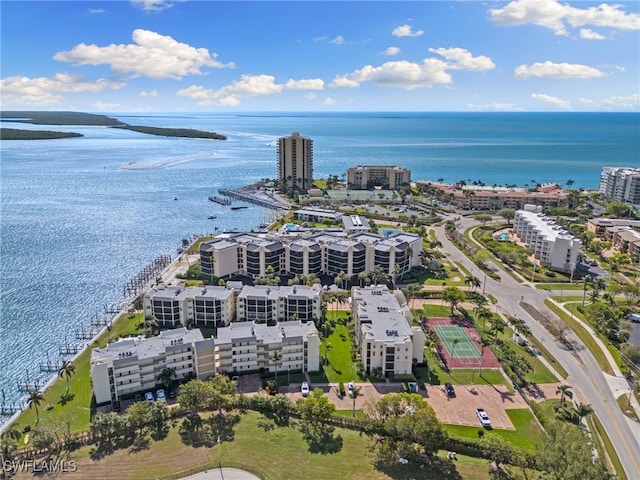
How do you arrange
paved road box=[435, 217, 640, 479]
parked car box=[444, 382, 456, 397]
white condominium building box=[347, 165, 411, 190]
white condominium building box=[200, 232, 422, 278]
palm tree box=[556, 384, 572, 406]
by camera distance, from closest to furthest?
1. paved road box=[435, 217, 640, 479]
2. palm tree box=[556, 384, 572, 406]
3. parked car box=[444, 382, 456, 397]
4. white condominium building box=[200, 232, 422, 278]
5. white condominium building box=[347, 165, 411, 190]

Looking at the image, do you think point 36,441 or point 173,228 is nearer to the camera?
point 36,441

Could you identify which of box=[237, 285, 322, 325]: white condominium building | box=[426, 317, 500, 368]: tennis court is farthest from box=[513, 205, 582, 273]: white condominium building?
box=[237, 285, 322, 325]: white condominium building

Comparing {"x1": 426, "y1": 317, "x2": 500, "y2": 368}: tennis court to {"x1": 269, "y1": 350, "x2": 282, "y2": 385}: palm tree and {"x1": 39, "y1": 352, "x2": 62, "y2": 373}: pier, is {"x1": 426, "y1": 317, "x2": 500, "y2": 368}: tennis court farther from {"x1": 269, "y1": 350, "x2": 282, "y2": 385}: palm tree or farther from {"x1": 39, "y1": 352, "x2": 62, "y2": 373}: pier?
{"x1": 39, "y1": 352, "x2": 62, "y2": 373}: pier

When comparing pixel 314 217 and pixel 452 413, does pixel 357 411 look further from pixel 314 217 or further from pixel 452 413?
pixel 314 217

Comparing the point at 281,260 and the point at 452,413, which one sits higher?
the point at 281,260

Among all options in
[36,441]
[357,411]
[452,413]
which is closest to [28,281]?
[36,441]

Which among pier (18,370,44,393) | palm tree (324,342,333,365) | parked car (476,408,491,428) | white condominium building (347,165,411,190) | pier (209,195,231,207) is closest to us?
parked car (476,408,491,428)

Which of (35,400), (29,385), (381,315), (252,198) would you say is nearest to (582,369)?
(381,315)

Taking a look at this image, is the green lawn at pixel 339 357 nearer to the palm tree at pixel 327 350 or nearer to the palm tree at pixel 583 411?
the palm tree at pixel 327 350
